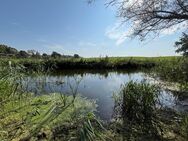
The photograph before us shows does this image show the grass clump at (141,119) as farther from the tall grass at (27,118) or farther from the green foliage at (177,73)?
the green foliage at (177,73)

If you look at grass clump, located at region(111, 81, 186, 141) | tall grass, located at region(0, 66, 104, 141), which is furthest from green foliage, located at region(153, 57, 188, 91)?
tall grass, located at region(0, 66, 104, 141)

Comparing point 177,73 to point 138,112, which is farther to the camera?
point 177,73

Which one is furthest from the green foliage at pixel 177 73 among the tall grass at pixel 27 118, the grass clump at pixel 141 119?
the tall grass at pixel 27 118

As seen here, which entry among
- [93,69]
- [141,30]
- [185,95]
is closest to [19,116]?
[141,30]

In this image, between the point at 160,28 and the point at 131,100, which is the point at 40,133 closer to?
the point at 131,100

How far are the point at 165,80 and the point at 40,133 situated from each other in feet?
36.6

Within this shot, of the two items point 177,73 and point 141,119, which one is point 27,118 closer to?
point 141,119

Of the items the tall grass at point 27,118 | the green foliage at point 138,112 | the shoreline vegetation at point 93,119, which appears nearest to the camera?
the tall grass at point 27,118

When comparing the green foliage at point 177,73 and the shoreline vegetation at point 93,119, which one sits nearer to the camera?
the shoreline vegetation at point 93,119

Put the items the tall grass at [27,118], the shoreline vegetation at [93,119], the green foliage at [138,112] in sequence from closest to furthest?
the tall grass at [27,118]
the shoreline vegetation at [93,119]
the green foliage at [138,112]

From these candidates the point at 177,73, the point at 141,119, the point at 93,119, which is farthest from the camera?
the point at 177,73

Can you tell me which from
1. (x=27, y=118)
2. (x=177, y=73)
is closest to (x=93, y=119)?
(x=27, y=118)

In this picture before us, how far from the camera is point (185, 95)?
1131 centimetres

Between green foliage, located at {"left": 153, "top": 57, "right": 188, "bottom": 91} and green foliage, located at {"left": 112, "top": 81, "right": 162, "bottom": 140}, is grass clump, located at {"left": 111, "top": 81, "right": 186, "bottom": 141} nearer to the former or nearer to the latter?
green foliage, located at {"left": 112, "top": 81, "right": 162, "bottom": 140}
